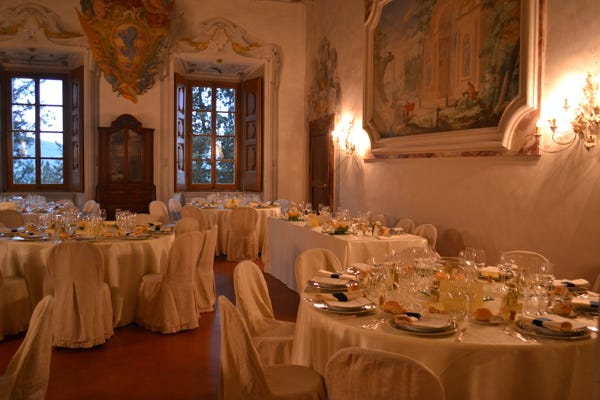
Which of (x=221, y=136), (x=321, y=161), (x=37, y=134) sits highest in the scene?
(x=221, y=136)

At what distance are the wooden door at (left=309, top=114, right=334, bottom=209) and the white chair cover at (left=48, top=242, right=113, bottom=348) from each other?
23.6ft

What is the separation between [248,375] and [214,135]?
38.7 feet

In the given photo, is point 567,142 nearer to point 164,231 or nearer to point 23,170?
point 164,231

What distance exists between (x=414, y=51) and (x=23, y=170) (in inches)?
380

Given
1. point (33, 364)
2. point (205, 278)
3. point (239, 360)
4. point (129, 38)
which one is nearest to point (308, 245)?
point (205, 278)

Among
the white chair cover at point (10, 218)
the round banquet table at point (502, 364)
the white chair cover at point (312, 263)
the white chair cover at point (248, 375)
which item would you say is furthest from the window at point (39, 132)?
the round banquet table at point (502, 364)

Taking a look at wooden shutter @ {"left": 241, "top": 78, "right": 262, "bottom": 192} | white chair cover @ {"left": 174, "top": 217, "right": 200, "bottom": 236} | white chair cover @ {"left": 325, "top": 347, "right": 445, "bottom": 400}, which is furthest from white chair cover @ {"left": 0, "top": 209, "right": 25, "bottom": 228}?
white chair cover @ {"left": 325, "top": 347, "right": 445, "bottom": 400}

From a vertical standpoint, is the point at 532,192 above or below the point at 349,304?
above

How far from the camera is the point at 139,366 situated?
4.52 meters

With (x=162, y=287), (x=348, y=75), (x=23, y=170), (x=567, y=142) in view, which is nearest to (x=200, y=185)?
(x=23, y=170)

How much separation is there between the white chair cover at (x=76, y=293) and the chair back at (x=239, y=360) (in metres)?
2.47

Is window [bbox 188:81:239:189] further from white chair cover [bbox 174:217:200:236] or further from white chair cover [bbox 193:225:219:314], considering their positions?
white chair cover [bbox 193:225:219:314]

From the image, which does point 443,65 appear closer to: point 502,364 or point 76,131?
point 502,364

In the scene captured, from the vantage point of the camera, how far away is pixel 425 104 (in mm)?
7848
